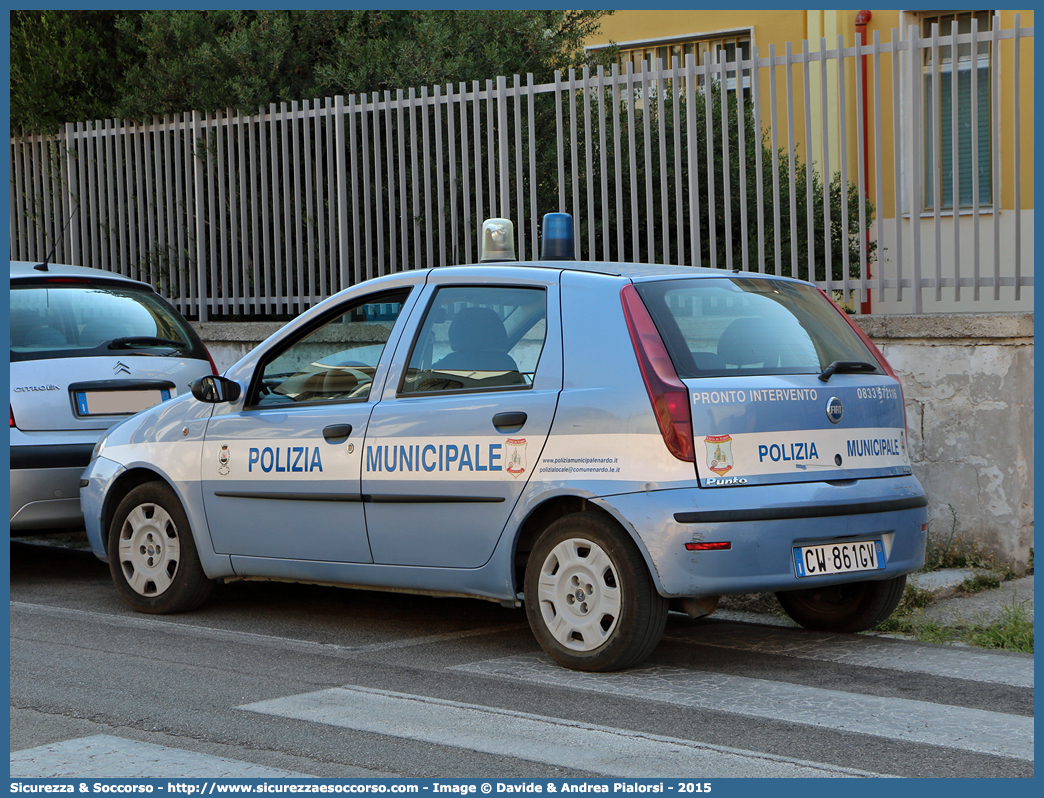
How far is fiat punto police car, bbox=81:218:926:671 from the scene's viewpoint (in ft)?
15.9

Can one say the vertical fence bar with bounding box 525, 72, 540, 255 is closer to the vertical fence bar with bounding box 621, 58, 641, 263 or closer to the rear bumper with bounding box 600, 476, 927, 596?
the vertical fence bar with bounding box 621, 58, 641, 263

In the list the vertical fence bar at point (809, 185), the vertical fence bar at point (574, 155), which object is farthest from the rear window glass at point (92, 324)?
the vertical fence bar at point (809, 185)

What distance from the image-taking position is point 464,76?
11211 millimetres

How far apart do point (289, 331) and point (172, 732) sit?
2326 mm

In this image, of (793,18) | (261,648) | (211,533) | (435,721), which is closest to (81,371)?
(211,533)

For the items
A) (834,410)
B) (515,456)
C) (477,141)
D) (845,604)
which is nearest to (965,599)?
(845,604)

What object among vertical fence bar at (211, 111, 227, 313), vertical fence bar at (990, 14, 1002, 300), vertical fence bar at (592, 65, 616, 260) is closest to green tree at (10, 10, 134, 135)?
vertical fence bar at (211, 111, 227, 313)

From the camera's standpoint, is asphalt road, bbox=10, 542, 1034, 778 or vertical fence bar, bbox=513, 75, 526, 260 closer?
asphalt road, bbox=10, 542, 1034, 778

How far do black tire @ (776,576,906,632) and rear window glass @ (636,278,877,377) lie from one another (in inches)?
39.5

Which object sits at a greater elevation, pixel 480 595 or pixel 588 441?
pixel 588 441

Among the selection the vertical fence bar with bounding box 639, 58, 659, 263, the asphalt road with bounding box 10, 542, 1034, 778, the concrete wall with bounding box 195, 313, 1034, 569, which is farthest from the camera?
the vertical fence bar with bounding box 639, 58, 659, 263

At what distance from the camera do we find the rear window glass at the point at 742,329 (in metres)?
5.00

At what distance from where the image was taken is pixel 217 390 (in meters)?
6.12

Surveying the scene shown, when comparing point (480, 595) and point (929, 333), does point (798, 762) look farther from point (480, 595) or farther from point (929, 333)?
point (929, 333)
